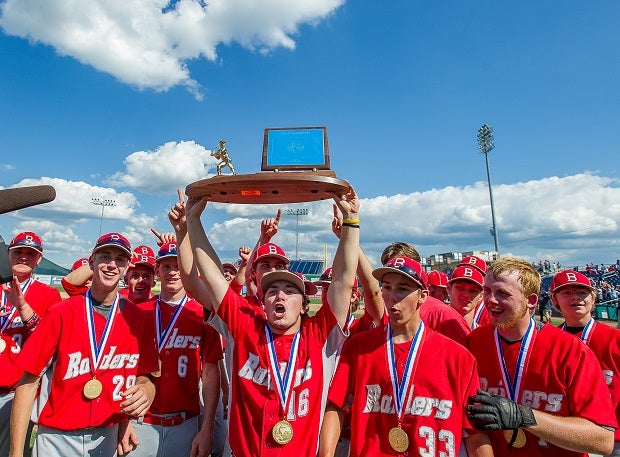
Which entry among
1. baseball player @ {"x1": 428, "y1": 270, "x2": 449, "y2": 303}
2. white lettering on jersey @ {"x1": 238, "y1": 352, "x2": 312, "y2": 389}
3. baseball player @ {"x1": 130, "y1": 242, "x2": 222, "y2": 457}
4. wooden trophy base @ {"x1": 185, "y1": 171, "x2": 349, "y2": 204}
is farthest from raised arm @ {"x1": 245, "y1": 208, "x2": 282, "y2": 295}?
baseball player @ {"x1": 428, "y1": 270, "x2": 449, "y2": 303}

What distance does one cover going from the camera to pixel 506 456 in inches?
112

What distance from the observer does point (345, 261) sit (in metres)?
3.07

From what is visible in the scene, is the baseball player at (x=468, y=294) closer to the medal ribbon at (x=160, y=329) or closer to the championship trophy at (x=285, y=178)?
the championship trophy at (x=285, y=178)

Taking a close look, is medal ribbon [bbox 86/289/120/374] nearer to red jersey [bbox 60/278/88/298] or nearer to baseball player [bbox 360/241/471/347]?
red jersey [bbox 60/278/88/298]

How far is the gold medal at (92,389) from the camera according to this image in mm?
3196

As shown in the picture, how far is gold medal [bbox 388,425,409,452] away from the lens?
2.66 metres

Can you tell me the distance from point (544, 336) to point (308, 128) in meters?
2.51

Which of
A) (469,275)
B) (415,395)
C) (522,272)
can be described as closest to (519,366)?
(522,272)

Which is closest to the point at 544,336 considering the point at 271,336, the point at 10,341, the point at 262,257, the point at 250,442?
the point at 271,336

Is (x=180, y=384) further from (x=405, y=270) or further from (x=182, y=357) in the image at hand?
(x=405, y=270)

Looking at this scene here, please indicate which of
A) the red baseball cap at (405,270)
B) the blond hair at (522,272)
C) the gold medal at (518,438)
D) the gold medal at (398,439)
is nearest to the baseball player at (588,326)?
the blond hair at (522,272)

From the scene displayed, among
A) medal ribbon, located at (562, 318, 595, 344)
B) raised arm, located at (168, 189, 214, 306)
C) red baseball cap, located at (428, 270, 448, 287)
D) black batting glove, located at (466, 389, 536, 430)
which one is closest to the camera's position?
black batting glove, located at (466, 389, 536, 430)

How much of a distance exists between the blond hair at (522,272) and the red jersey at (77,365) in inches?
120

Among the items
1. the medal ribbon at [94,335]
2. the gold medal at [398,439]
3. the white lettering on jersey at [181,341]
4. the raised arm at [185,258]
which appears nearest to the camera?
the gold medal at [398,439]
